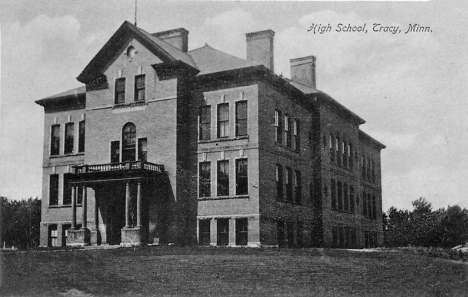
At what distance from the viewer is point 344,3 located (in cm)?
2039

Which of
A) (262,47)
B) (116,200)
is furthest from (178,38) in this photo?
(116,200)

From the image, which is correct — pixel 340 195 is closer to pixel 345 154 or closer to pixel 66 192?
pixel 345 154

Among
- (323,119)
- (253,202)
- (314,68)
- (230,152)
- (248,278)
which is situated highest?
(314,68)

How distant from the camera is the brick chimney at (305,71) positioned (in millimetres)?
45688

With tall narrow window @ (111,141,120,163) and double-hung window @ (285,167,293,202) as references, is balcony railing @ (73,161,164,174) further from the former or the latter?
double-hung window @ (285,167,293,202)

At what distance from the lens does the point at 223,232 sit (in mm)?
33438

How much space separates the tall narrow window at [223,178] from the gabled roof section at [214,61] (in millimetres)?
5255

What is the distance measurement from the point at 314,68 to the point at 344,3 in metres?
25.9

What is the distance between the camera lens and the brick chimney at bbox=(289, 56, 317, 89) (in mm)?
45688

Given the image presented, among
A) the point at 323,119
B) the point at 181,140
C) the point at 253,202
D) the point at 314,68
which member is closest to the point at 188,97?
the point at 181,140

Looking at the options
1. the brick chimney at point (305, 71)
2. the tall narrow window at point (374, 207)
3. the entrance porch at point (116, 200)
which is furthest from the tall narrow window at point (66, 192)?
the tall narrow window at point (374, 207)

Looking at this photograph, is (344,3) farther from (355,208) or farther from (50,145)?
(355,208)

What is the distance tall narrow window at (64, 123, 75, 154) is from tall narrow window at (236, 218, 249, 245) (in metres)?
12.9

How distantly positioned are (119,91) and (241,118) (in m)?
7.69
